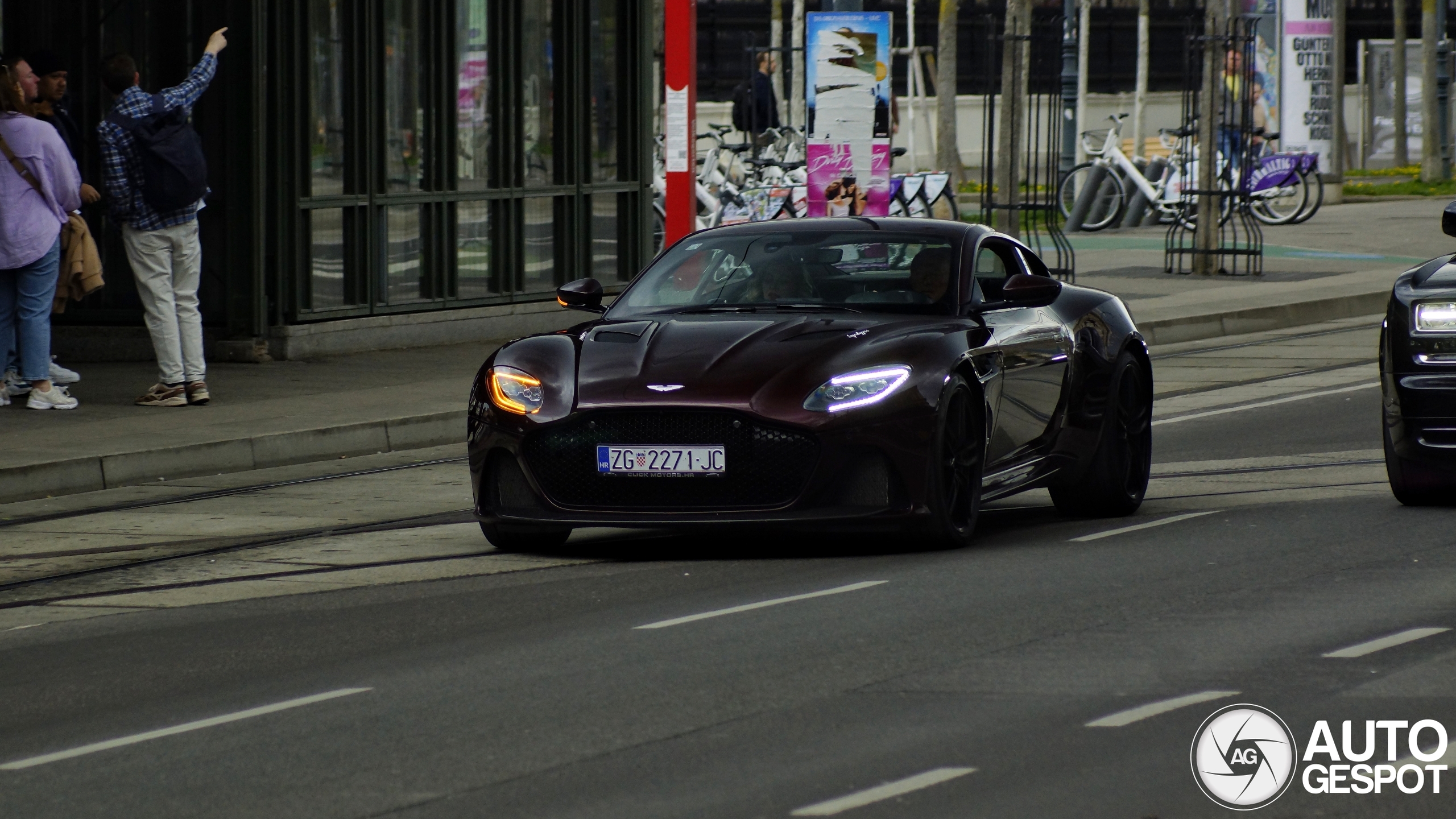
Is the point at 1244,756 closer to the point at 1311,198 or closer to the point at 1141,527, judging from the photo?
the point at 1141,527

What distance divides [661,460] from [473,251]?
9.79 meters

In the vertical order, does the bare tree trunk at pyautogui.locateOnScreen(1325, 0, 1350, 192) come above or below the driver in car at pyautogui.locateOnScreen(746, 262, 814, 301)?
above

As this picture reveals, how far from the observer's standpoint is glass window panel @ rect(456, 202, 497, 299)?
58.8 feet

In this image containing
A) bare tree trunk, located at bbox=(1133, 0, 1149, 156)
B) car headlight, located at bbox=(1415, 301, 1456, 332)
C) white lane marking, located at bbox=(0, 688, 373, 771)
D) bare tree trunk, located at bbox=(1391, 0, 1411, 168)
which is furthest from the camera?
bare tree trunk, located at bbox=(1133, 0, 1149, 156)

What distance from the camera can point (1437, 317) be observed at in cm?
962

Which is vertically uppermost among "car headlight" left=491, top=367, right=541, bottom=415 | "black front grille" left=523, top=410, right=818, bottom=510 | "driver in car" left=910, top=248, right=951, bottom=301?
"driver in car" left=910, top=248, right=951, bottom=301

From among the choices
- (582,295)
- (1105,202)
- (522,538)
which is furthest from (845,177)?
(1105,202)

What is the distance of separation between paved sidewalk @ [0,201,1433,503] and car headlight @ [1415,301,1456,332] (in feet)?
19.2

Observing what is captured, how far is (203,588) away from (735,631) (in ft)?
7.63

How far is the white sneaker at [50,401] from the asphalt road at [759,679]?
201 inches

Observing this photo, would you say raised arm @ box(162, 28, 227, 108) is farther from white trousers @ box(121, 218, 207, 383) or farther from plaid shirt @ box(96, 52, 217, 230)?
white trousers @ box(121, 218, 207, 383)

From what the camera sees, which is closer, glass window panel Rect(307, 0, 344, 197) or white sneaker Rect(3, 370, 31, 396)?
white sneaker Rect(3, 370, 31, 396)

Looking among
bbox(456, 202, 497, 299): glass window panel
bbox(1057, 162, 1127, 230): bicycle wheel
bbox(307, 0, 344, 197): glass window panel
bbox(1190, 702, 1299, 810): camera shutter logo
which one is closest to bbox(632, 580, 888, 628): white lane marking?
bbox(1190, 702, 1299, 810): camera shutter logo

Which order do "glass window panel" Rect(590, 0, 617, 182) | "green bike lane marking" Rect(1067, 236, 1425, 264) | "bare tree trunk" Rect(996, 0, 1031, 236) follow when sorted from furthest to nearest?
"green bike lane marking" Rect(1067, 236, 1425, 264) → "bare tree trunk" Rect(996, 0, 1031, 236) → "glass window panel" Rect(590, 0, 617, 182)
